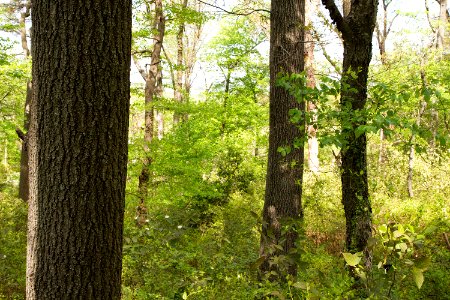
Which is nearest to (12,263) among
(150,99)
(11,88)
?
(150,99)

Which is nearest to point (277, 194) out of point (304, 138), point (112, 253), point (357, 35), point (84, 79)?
point (304, 138)

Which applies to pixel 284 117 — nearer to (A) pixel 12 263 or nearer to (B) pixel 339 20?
(B) pixel 339 20

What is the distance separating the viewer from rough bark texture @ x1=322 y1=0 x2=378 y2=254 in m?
3.96

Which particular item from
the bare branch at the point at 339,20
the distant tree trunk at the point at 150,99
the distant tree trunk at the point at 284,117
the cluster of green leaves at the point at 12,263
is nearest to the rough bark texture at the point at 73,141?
the bare branch at the point at 339,20

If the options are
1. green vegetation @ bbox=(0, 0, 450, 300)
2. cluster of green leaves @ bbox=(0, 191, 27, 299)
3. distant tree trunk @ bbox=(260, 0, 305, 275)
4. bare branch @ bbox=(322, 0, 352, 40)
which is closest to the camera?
green vegetation @ bbox=(0, 0, 450, 300)

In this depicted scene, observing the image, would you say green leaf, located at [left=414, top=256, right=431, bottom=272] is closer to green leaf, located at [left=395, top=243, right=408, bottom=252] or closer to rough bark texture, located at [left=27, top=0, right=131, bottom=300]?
green leaf, located at [left=395, top=243, right=408, bottom=252]

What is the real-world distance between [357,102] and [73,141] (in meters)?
3.04

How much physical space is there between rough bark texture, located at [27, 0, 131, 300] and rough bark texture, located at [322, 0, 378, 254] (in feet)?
8.80

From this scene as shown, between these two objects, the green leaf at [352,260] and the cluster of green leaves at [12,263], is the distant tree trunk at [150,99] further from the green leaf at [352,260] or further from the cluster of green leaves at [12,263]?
the green leaf at [352,260]

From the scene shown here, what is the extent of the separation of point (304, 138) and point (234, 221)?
6.21 m

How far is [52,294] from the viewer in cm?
198

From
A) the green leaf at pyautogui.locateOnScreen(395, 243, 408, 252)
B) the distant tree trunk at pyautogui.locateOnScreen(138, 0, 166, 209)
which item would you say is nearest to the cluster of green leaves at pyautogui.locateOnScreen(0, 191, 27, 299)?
the distant tree trunk at pyautogui.locateOnScreen(138, 0, 166, 209)

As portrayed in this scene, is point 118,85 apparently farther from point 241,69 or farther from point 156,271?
point 241,69

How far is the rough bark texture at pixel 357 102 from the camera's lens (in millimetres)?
3963
